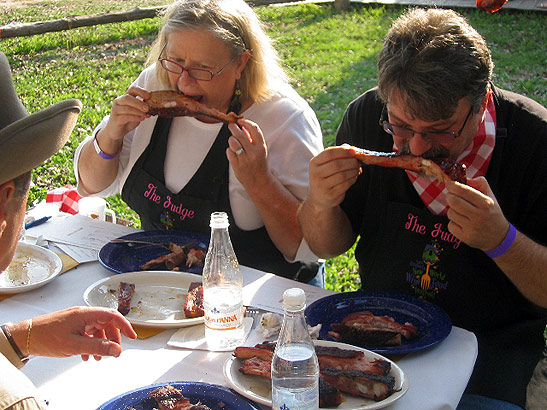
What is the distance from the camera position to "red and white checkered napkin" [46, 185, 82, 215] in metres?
4.01

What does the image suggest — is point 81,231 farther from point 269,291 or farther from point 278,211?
point 269,291

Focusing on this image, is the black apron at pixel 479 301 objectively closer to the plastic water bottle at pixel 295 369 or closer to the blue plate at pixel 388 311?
the blue plate at pixel 388 311

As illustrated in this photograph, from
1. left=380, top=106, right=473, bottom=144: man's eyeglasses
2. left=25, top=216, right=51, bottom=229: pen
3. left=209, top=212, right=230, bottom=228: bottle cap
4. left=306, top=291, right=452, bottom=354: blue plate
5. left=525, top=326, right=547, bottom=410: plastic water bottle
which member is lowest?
left=525, top=326, right=547, bottom=410: plastic water bottle

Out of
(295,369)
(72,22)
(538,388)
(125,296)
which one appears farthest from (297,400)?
(72,22)

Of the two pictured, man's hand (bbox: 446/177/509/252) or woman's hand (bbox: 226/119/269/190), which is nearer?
man's hand (bbox: 446/177/509/252)

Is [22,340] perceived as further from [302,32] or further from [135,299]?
[302,32]

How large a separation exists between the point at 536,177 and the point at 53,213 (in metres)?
2.48

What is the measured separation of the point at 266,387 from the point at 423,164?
3.57 feet

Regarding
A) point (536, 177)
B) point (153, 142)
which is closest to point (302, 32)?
point (153, 142)

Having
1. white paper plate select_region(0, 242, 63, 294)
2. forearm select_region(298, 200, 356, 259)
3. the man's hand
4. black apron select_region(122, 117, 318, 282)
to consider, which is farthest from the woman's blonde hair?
the man's hand

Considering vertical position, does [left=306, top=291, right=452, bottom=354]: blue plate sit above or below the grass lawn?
above

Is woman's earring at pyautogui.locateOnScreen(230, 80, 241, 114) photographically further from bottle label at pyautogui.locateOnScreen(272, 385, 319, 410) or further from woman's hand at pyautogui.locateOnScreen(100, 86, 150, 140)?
bottle label at pyautogui.locateOnScreen(272, 385, 319, 410)

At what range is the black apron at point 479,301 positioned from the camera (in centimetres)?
284

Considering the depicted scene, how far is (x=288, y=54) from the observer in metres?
11.5
